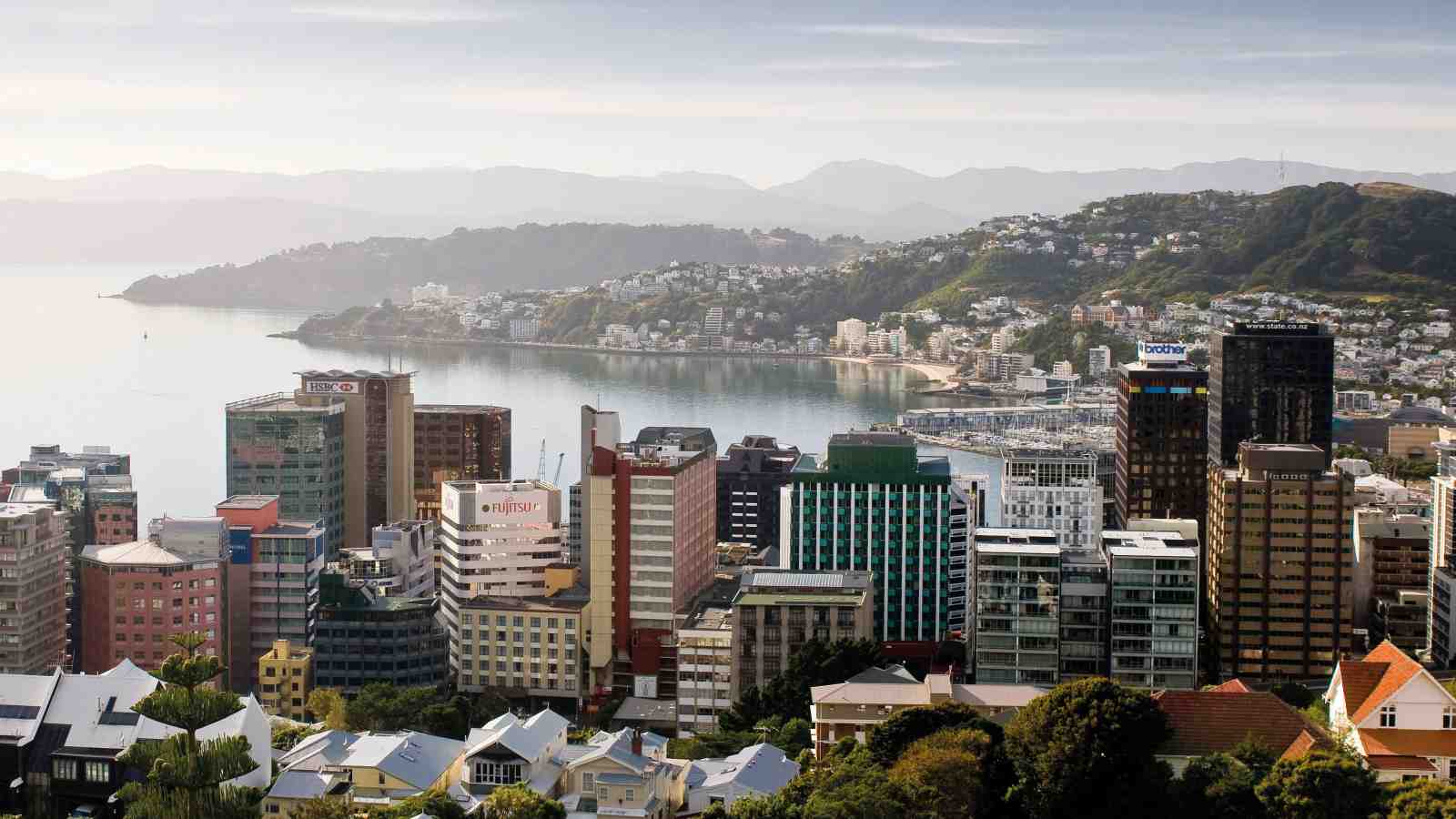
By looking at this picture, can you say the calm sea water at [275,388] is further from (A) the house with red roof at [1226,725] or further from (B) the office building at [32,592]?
(A) the house with red roof at [1226,725]

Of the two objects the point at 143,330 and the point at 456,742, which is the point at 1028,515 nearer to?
the point at 456,742

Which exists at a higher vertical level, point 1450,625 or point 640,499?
point 640,499

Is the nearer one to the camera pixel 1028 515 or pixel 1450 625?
pixel 1450 625

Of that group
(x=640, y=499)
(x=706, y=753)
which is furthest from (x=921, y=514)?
(x=706, y=753)

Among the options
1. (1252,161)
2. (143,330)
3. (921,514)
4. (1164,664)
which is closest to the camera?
(1164,664)

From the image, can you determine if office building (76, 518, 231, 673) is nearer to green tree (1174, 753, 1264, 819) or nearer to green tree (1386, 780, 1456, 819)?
green tree (1174, 753, 1264, 819)

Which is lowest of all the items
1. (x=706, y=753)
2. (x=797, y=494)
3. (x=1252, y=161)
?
(x=706, y=753)

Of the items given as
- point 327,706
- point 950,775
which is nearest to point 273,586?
point 327,706
